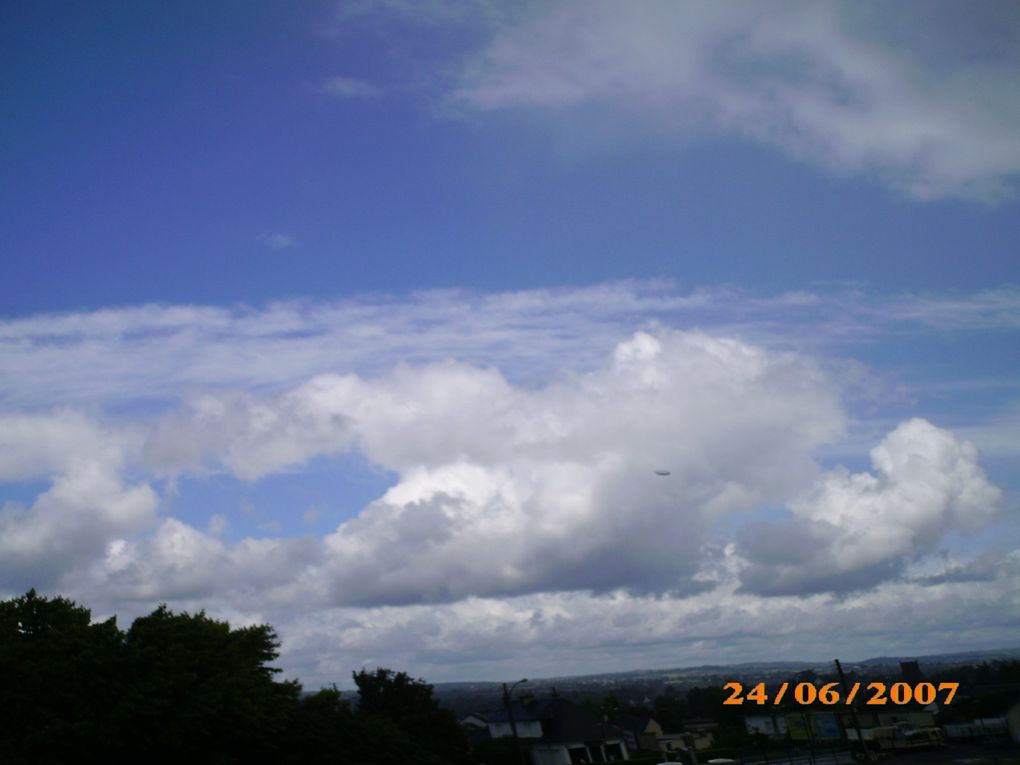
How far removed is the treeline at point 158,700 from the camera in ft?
138

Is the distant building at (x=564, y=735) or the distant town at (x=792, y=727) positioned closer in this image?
the distant town at (x=792, y=727)

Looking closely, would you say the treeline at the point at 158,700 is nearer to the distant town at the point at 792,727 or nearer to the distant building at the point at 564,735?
the distant town at the point at 792,727

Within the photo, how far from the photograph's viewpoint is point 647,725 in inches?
4788

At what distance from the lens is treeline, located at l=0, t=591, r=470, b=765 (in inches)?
1657

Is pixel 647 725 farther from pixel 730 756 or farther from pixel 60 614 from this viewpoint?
pixel 60 614

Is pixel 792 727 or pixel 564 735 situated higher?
pixel 564 735

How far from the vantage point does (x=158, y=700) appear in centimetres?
4272

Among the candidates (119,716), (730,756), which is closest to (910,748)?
(730,756)

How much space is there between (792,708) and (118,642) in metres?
107
